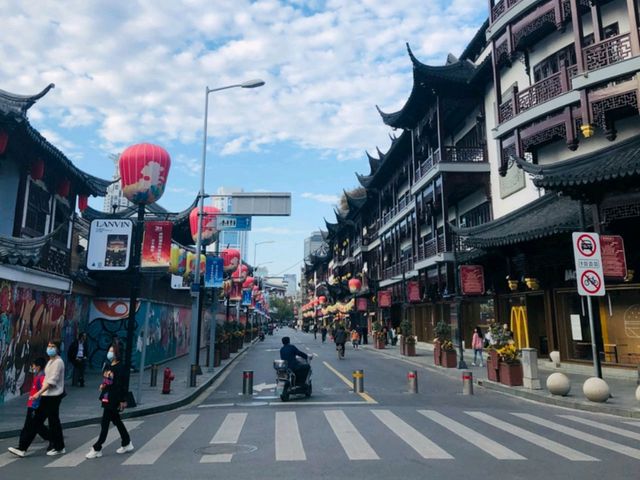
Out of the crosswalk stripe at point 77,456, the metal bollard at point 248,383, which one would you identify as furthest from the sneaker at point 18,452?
the metal bollard at point 248,383

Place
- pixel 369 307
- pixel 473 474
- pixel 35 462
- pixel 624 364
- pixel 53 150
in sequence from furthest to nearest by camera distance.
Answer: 1. pixel 369 307
2. pixel 624 364
3. pixel 53 150
4. pixel 35 462
5. pixel 473 474

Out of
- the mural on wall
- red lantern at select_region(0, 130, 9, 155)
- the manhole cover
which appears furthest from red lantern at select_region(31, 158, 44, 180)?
the manhole cover

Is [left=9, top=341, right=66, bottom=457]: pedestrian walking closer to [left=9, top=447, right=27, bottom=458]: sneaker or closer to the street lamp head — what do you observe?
[left=9, top=447, right=27, bottom=458]: sneaker

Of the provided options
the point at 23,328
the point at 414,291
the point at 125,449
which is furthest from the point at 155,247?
the point at 414,291

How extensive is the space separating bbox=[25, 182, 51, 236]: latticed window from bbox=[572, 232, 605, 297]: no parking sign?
1661 centimetres

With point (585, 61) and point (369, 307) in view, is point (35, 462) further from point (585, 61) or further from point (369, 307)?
point (369, 307)

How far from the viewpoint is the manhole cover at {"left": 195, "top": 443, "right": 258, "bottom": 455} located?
761 cm

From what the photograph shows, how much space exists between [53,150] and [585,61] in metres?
18.3

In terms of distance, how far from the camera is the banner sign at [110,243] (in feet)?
48.1

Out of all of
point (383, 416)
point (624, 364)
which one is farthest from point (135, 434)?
point (624, 364)

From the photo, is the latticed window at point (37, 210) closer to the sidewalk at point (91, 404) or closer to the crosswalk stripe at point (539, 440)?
the sidewalk at point (91, 404)

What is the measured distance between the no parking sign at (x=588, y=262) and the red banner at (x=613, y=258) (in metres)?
0.66

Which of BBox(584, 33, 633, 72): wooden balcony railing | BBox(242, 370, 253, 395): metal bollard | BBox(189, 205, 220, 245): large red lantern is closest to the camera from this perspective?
BBox(242, 370, 253, 395): metal bollard

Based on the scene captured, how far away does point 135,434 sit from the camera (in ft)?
30.5
